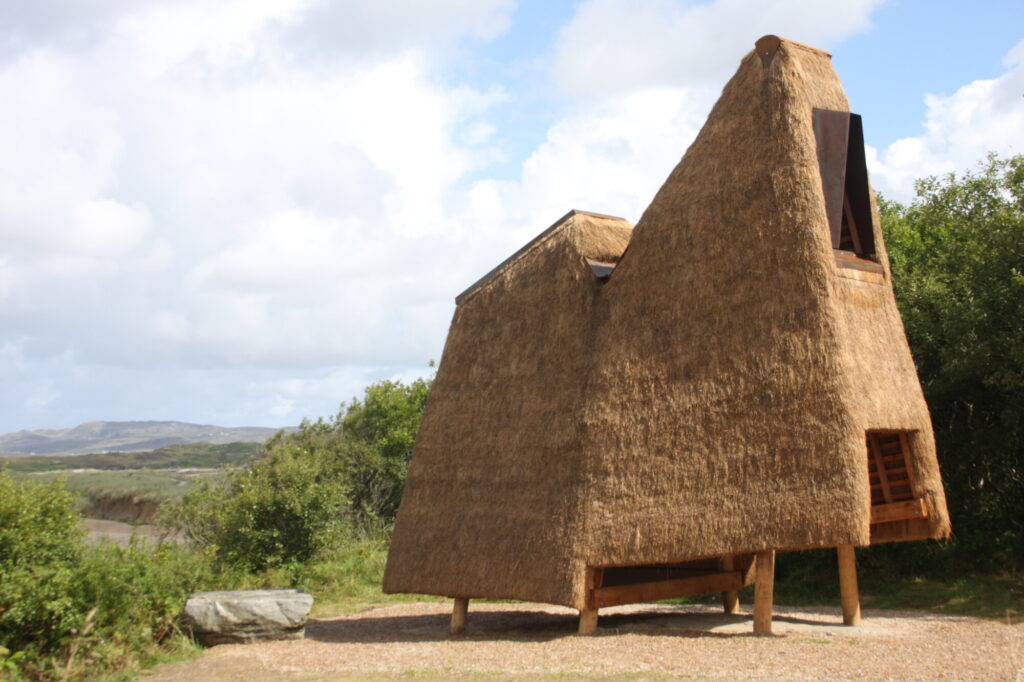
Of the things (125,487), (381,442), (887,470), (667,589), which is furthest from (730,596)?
(125,487)

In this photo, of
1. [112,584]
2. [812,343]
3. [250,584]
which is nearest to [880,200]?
[812,343]

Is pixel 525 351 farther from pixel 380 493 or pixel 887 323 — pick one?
pixel 380 493

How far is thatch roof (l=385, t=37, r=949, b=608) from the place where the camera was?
10438 mm

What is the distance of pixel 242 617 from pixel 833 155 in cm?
1073

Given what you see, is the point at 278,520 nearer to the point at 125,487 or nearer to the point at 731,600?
the point at 731,600

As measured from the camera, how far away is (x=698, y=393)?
11.3 meters

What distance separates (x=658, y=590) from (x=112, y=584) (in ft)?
25.2

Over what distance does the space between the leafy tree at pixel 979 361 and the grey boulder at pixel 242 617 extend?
1232 centimetres

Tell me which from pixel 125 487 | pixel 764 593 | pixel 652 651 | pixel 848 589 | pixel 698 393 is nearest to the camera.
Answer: pixel 652 651

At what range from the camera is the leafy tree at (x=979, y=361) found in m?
15.7

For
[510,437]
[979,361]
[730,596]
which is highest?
[979,361]

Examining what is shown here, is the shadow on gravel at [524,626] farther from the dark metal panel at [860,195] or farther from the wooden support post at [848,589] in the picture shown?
the dark metal panel at [860,195]

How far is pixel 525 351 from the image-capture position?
1343 centimetres

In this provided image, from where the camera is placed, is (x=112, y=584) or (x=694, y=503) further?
(x=112, y=584)
